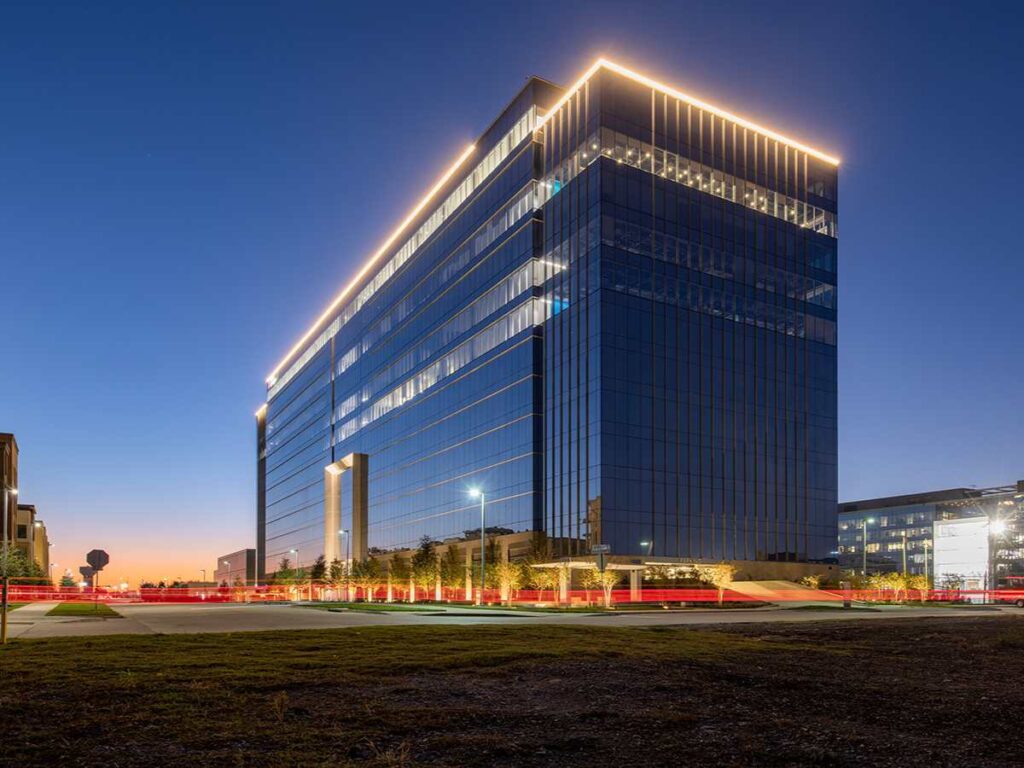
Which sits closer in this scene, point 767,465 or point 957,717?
point 957,717

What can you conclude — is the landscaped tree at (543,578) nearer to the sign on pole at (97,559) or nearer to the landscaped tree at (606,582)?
the landscaped tree at (606,582)

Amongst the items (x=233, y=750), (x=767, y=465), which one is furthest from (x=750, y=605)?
(x=233, y=750)

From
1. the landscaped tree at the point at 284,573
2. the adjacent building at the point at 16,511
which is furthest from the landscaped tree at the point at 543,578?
the adjacent building at the point at 16,511

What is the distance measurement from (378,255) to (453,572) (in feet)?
225

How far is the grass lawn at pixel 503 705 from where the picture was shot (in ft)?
30.7

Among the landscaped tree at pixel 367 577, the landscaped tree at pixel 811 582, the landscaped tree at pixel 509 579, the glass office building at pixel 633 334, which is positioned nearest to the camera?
the landscaped tree at pixel 509 579

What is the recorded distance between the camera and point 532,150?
93500mm

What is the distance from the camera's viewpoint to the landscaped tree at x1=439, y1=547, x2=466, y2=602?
80.5m

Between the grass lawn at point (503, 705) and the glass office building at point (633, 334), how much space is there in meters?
62.4

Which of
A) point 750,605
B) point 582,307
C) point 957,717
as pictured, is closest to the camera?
point 957,717

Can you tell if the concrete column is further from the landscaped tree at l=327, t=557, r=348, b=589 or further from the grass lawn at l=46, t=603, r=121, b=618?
the landscaped tree at l=327, t=557, r=348, b=589

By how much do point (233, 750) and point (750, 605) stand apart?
6166 cm

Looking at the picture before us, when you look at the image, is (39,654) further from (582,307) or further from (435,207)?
(435,207)

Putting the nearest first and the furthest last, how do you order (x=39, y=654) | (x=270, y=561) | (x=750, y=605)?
(x=39, y=654)
(x=750, y=605)
(x=270, y=561)
